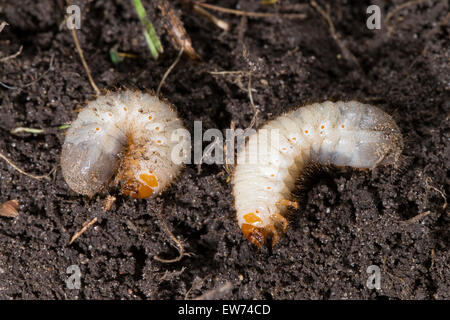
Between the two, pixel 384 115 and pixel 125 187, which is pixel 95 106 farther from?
pixel 384 115

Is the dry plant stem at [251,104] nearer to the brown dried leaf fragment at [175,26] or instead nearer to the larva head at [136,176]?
the brown dried leaf fragment at [175,26]

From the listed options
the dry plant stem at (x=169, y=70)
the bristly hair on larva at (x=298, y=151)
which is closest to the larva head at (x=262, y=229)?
the bristly hair on larva at (x=298, y=151)

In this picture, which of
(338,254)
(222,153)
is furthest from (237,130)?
(338,254)

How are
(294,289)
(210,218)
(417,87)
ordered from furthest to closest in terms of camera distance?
(417,87) → (210,218) → (294,289)

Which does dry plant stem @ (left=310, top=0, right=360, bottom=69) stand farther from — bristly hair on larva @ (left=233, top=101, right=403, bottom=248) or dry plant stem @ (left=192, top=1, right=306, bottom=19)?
bristly hair on larva @ (left=233, top=101, right=403, bottom=248)

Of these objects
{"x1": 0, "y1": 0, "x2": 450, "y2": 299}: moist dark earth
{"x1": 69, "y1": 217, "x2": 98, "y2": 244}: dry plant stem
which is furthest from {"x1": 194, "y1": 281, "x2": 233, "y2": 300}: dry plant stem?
{"x1": 69, "y1": 217, "x2": 98, "y2": 244}: dry plant stem

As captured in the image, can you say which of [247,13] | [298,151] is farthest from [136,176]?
[247,13]

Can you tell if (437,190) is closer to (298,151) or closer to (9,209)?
(298,151)
